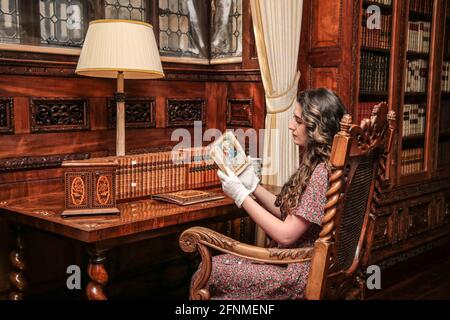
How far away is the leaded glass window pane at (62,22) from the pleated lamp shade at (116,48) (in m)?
0.49

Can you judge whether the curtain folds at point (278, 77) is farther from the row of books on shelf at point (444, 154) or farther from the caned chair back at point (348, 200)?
the row of books on shelf at point (444, 154)

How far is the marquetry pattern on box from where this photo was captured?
2.33 metres

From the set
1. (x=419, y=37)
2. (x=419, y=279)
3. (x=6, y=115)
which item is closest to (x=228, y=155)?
(x=6, y=115)

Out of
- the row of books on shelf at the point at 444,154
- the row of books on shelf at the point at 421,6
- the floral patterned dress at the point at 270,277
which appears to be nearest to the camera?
the floral patterned dress at the point at 270,277

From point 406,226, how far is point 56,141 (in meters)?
2.69

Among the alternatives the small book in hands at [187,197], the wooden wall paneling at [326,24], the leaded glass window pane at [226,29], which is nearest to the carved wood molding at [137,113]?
the leaded glass window pane at [226,29]

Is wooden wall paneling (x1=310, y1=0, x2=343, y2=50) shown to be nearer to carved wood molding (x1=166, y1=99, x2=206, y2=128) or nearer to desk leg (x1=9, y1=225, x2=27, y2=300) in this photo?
carved wood molding (x1=166, y1=99, x2=206, y2=128)

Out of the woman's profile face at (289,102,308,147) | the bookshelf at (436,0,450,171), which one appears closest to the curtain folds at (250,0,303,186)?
the woman's profile face at (289,102,308,147)

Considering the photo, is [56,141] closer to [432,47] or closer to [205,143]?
[205,143]

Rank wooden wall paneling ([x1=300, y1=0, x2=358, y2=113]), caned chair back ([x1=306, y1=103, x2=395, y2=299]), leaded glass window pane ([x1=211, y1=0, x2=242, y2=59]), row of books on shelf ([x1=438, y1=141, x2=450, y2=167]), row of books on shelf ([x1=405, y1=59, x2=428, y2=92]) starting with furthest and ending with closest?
row of books on shelf ([x1=438, y1=141, x2=450, y2=167]) → row of books on shelf ([x1=405, y1=59, x2=428, y2=92]) → leaded glass window pane ([x1=211, y1=0, x2=242, y2=59]) → wooden wall paneling ([x1=300, y1=0, x2=358, y2=113]) → caned chair back ([x1=306, y1=103, x2=395, y2=299])

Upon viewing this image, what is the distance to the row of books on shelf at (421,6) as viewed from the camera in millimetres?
3820

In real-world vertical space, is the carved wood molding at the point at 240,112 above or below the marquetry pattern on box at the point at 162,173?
above

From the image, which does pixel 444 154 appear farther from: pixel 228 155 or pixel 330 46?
pixel 228 155

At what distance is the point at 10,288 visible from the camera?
2582 millimetres
